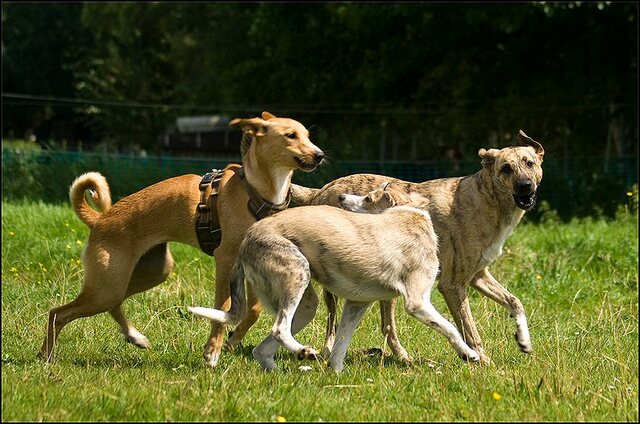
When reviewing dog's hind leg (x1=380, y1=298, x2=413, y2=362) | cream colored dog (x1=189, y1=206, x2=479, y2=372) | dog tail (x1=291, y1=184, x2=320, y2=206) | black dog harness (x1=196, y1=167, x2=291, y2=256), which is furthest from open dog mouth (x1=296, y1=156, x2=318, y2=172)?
dog's hind leg (x1=380, y1=298, x2=413, y2=362)

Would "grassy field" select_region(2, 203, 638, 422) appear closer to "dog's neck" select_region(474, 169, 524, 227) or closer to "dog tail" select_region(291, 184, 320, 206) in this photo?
"dog's neck" select_region(474, 169, 524, 227)

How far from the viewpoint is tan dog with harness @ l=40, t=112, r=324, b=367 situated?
8.21 metres

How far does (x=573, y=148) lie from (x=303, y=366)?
58.4ft

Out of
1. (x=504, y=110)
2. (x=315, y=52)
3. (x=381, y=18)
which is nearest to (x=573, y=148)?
(x=504, y=110)

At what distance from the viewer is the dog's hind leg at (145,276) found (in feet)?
28.7

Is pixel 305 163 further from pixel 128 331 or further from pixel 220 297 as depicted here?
pixel 128 331

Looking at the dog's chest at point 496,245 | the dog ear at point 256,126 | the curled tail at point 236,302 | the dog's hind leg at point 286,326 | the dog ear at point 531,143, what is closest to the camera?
the dog's hind leg at point 286,326

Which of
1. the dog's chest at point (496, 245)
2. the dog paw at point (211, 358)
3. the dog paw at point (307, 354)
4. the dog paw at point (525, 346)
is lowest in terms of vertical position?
the dog paw at point (211, 358)

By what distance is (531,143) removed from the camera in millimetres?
8789

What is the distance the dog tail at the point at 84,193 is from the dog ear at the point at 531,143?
340cm

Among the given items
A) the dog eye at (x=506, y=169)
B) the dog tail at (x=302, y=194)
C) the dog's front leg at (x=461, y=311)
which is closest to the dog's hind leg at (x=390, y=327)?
the dog's front leg at (x=461, y=311)

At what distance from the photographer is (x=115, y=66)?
43812mm

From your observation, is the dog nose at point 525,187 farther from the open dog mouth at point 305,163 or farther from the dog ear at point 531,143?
the open dog mouth at point 305,163

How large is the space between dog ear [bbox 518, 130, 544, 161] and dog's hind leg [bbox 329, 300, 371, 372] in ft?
6.52
